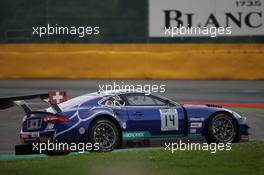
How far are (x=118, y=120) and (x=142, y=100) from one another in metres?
0.89

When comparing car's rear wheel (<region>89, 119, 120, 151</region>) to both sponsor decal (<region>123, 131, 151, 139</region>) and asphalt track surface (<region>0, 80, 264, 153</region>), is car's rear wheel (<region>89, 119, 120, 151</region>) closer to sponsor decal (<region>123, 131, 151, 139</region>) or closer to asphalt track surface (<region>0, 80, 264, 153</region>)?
sponsor decal (<region>123, 131, 151, 139</region>)

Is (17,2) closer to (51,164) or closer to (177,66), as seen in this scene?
(177,66)

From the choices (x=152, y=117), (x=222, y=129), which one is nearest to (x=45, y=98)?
(x=152, y=117)

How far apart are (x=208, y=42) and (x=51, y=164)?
50.5 ft

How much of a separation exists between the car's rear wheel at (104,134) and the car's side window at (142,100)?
0.74 metres

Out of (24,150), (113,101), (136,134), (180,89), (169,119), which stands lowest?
(24,150)

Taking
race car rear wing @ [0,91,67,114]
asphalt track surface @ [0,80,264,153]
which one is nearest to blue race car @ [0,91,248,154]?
race car rear wing @ [0,91,67,114]

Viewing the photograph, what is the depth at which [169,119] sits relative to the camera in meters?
14.1

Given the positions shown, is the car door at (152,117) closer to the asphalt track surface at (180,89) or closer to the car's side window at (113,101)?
the car's side window at (113,101)

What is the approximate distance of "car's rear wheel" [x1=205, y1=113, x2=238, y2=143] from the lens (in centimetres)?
1423

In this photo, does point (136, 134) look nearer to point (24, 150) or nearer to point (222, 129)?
point (222, 129)

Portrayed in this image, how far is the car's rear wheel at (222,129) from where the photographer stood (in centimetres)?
1423

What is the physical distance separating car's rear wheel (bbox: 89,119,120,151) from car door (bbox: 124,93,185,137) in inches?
14.8

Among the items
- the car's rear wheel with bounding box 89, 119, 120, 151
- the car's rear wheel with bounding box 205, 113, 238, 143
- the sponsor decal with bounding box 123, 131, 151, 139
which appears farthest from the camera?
the car's rear wheel with bounding box 205, 113, 238, 143
